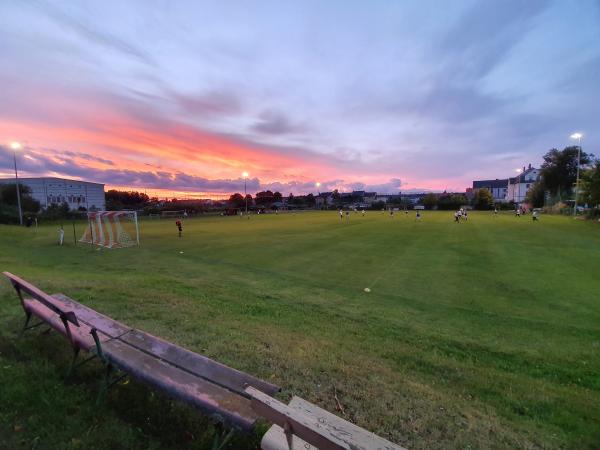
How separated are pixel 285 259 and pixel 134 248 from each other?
1051 cm

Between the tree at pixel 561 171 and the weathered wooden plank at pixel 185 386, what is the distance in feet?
326

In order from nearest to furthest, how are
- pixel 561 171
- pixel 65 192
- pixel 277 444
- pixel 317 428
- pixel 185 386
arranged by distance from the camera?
pixel 317 428, pixel 277 444, pixel 185 386, pixel 65 192, pixel 561 171

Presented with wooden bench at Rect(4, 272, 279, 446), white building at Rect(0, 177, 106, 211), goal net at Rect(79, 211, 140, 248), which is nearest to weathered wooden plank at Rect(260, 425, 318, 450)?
wooden bench at Rect(4, 272, 279, 446)

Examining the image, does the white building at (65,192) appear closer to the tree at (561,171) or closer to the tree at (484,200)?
the tree at (484,200)

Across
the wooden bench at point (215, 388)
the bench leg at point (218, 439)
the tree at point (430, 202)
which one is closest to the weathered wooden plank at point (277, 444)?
the wooden bench at point (215, 388)

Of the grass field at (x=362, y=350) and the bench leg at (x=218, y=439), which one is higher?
the bench leg at (x=218, y=439)

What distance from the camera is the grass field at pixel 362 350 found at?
10.1 ft

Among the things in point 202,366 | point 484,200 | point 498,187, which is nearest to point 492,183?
point 498,187

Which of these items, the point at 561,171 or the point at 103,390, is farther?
the point at 561,171

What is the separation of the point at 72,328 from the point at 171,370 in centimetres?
183

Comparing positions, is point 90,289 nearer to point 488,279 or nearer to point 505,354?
point 505,354

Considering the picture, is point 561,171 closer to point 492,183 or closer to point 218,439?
point 492,183

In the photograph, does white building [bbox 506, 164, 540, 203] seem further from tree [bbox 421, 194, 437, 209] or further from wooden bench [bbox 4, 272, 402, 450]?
wooden bench [bbox 4, 272, 402, 450]

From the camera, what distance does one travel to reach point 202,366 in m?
3.25
